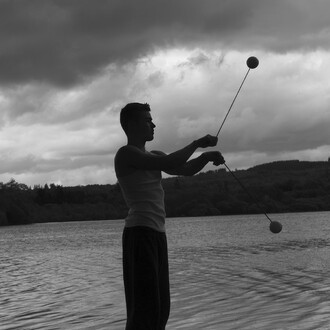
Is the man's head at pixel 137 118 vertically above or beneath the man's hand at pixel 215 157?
above

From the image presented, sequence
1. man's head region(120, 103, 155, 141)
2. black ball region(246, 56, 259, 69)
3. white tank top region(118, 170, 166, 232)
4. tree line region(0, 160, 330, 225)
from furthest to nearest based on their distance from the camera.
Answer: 1. tree line region(0, 160, 330, 225)
2. black ball region(246, 56, 259, 69)
3. man's head region(120, 103, 155, 141)
4. white tank top region(118, 170, 166, 232)

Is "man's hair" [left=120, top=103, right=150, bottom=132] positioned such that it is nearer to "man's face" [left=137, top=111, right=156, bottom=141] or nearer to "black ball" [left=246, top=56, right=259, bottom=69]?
"man's face" [left=137, top=111, right=156, bottom=141]

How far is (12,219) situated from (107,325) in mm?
155584

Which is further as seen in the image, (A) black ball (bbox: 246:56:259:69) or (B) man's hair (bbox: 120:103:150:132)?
(A) black ball (bbox: 246:56:259:69)

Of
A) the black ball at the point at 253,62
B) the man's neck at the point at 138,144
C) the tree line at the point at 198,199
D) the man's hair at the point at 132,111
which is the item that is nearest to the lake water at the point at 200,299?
the black ball at the point at 253,62

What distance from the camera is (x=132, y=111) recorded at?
4754 mm

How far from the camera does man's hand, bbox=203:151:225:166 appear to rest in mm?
4660

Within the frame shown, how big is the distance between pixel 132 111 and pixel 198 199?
176401 mm

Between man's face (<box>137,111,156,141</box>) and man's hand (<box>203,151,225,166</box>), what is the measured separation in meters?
0.44

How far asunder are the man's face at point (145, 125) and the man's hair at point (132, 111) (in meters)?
0.03

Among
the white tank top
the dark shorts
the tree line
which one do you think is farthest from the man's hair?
the tree line

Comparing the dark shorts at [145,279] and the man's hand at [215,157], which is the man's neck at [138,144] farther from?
the dark shorts at [145,279]

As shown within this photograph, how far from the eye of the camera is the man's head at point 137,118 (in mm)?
4742

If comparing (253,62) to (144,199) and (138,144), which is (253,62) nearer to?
(138,144)
